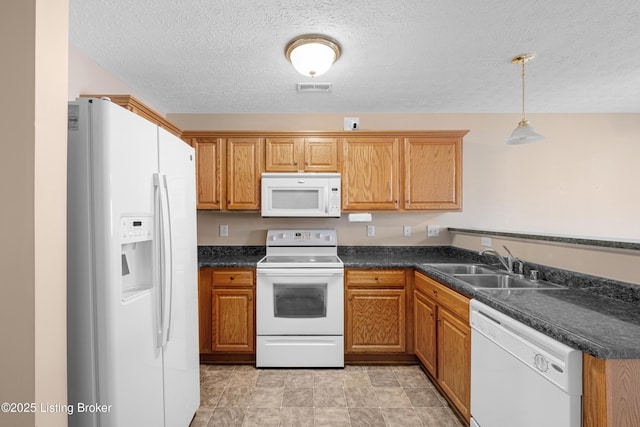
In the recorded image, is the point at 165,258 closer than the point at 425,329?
Yes

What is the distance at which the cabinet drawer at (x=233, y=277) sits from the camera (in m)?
2.48

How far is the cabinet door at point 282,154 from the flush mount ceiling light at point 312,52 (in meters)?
0.91

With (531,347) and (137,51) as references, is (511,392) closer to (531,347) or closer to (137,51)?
(531,347)

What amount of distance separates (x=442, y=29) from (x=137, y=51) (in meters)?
2.01

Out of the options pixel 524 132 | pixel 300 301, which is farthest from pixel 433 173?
pixel 300 301

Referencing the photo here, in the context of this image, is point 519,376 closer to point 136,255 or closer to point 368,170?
point 136,255

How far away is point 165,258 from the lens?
135 cm

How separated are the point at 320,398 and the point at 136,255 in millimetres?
1625

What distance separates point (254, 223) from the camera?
309 centimetres

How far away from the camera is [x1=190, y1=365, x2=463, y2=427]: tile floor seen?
184 cm

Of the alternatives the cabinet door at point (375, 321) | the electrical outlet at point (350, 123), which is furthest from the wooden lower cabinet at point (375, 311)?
the electrical outlet at point (350, 123)
